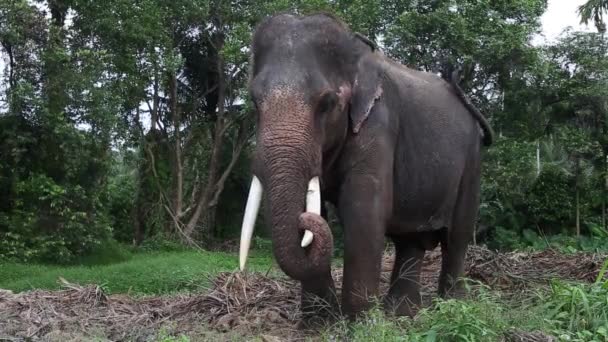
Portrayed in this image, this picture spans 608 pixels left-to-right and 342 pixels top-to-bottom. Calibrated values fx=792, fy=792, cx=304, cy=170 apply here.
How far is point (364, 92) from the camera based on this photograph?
16.9 ft

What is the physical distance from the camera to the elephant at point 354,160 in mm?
4438

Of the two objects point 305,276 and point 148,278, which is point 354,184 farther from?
point 148,278

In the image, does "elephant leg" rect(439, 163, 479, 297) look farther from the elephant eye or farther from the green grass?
the green grass

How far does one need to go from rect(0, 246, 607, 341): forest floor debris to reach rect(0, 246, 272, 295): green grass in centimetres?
421

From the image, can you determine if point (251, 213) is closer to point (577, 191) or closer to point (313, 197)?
point (313, 197)

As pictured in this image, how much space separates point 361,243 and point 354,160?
1.79 feet

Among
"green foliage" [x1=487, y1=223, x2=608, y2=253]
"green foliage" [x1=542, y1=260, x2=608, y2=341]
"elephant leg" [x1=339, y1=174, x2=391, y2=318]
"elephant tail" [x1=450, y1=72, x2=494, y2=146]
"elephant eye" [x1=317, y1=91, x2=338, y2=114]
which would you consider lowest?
"green foliage" [x1=542, y1=260, x2=608, y2=341]

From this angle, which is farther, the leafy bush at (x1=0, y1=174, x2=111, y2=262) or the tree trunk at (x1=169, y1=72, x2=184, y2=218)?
the tree trunk at (x1=169, y1=72, x2=184, y2=218)

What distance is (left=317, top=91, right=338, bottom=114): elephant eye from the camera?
4770mm

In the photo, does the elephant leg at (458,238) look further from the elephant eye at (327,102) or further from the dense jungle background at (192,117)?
the dense jungle background at (192,117)

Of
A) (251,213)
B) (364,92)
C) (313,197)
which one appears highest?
(364,92)

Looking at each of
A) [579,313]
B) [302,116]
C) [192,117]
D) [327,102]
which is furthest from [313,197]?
[192,117]

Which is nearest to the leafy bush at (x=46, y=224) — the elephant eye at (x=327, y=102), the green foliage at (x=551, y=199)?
the green foliage at (x=551, y=199)

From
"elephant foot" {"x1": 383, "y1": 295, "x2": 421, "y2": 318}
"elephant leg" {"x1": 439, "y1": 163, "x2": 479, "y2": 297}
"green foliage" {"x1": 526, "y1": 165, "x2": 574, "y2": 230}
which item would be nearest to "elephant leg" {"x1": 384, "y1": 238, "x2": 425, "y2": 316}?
"elephant foot" {"x1": 383, "y1": 295, "x2": 421, "y2": 318}
